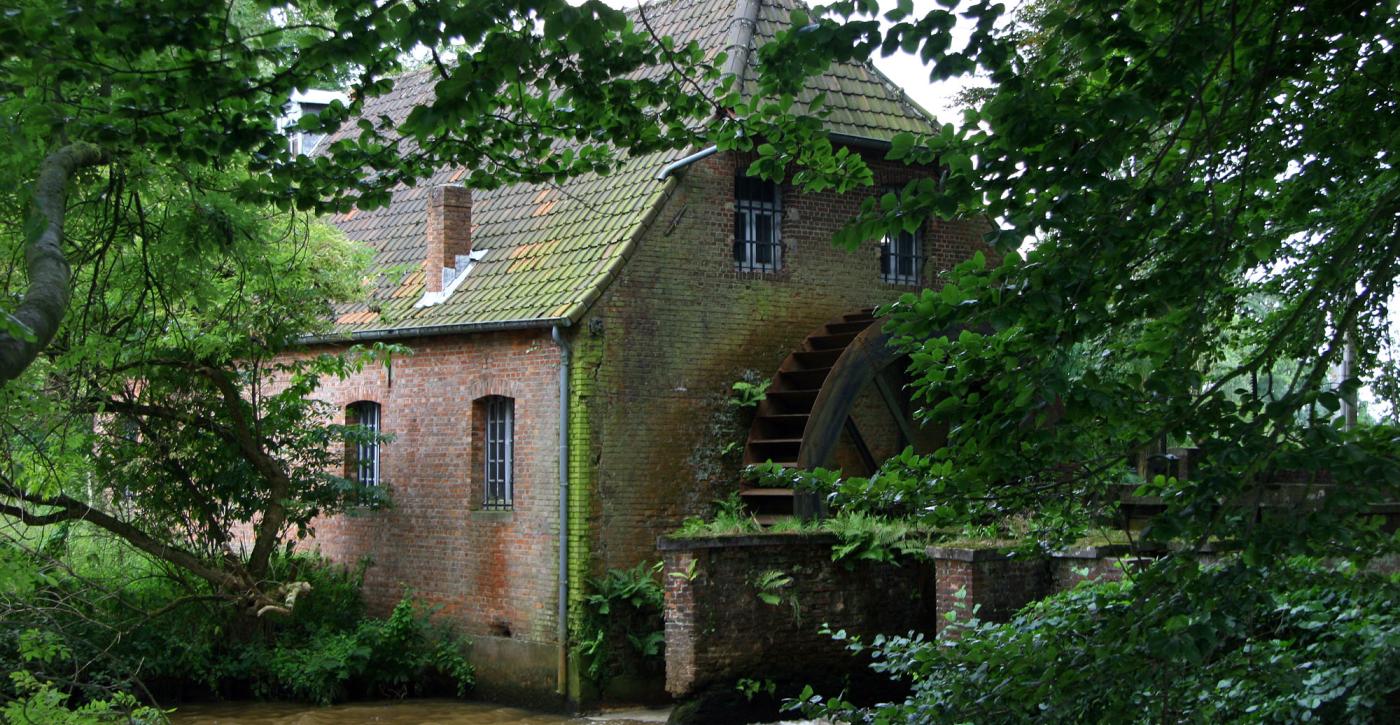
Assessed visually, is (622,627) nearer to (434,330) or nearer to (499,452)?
(499,452)

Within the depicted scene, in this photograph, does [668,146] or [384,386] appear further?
[384,386]

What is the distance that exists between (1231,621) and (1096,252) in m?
1.33

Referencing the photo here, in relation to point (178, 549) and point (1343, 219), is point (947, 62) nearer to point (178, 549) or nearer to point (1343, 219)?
point (1343, 219)

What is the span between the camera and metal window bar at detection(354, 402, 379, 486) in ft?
62.6

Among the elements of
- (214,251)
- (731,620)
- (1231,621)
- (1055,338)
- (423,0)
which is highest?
(423,0)

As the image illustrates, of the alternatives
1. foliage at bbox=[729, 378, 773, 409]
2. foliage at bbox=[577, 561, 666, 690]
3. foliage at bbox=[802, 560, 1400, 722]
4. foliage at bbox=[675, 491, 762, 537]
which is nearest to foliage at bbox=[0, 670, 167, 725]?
foliage at bbox=[802, 560, 1400, 722]

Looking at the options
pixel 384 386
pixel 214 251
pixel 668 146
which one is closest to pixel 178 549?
pixel 384 386

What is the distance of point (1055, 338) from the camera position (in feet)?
17.6

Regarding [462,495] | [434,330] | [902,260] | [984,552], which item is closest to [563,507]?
[462,495]

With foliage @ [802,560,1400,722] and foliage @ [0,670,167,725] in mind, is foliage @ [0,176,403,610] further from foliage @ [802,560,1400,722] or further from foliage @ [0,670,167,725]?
foliage @ [802,560,1400,722]

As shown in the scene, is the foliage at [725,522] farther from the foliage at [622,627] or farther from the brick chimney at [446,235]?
the brick chimney at [446,235]

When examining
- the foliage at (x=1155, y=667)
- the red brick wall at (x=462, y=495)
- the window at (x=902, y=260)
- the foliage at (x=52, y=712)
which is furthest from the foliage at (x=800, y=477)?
the window at (x=902, y=260)

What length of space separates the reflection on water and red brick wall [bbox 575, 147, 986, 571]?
6.33 feet

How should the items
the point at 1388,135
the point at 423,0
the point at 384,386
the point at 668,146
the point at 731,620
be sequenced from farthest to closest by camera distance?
the point at 384,386 < the point at 731,620 < the point at 668,146 < the point at 1388,135 < the point at 423,0
